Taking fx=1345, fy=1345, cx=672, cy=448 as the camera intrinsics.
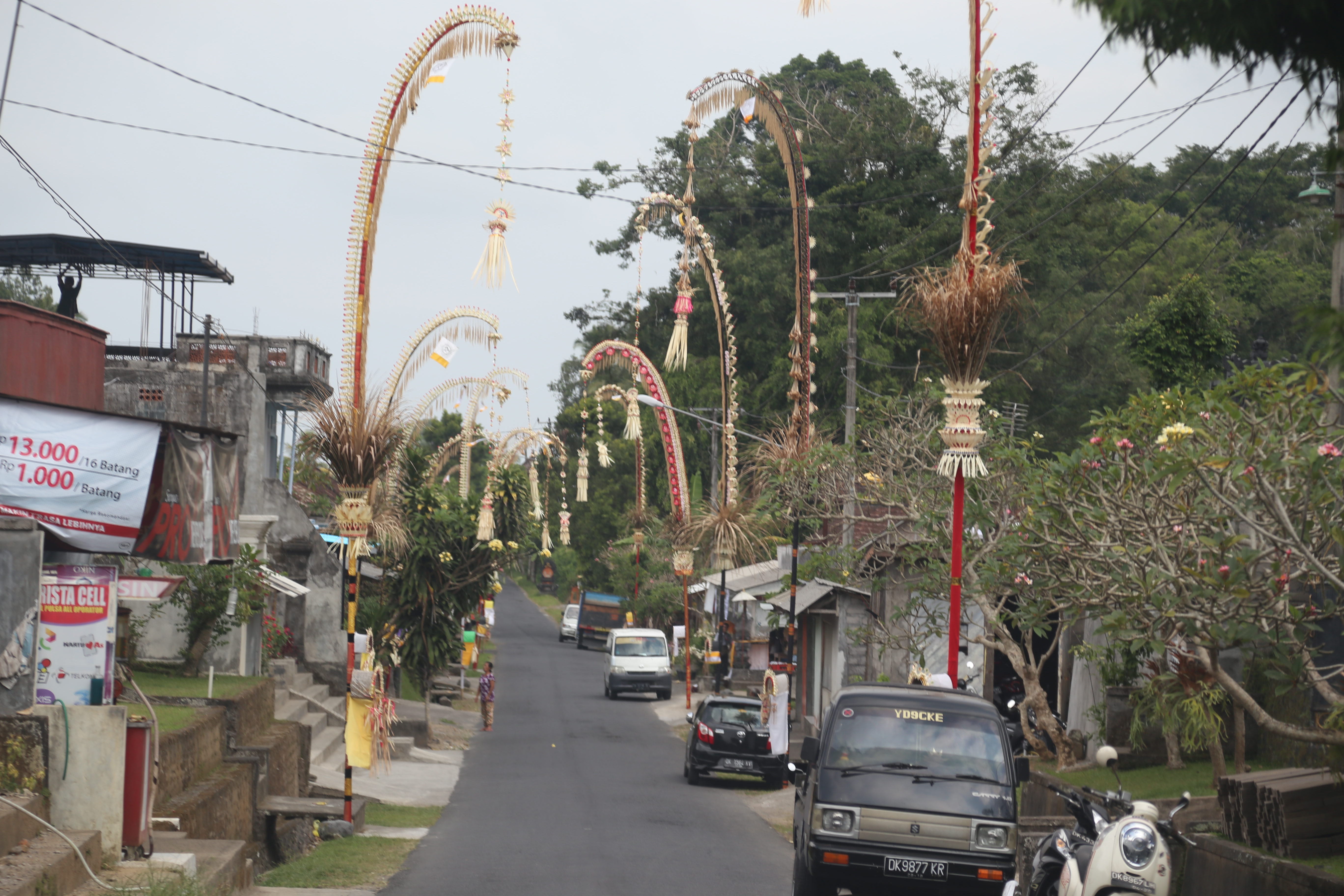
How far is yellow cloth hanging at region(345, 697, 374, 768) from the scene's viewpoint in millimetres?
15422

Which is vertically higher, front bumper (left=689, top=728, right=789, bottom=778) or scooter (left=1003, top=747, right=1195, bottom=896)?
scooter (left=1003, top=747, right=1195, bottom=896)

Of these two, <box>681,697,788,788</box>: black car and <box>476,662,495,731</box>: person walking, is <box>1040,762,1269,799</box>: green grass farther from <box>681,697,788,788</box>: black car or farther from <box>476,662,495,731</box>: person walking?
<box>476,662,495,731</box>: person walking

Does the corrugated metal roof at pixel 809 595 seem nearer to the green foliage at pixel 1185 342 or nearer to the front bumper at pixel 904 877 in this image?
the green foliage at pixel 1185 342

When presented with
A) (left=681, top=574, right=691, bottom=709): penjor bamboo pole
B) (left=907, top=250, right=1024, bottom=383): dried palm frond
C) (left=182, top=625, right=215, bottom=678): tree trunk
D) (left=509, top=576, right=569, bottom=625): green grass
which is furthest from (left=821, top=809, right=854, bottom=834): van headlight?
(left=509, top=576, right=569, bottom=625): green grass

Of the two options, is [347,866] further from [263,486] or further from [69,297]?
[263,486]

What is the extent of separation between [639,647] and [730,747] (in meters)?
20.1

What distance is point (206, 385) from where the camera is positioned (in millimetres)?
25391

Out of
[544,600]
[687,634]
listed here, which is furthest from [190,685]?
[544,600]

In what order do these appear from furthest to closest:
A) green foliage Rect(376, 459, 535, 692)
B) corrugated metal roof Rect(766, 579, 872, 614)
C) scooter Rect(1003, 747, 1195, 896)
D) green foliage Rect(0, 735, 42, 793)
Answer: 1. green foliage Rect(376, 459, 535, 692)
2. corrugated metal roof Rect(766, 579, 872, 614)
3. green foliage Rect(0, 735, 42, 793)
4. scooter Rect(1003, 747, 1195, 896)

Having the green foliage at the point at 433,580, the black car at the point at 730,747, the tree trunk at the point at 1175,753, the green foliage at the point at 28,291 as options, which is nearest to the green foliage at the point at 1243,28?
the tree trunk at the point at 1175,753

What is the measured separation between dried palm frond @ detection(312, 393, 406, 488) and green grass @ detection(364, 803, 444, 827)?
5.36m

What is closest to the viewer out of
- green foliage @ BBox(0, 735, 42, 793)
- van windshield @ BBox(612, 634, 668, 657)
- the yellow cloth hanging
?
green foliage @ BBox(0, 735, 42, 793)

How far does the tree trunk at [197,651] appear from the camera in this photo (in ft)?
61.9

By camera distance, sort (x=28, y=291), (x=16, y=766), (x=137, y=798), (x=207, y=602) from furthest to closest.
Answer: (x=28, y=291) < (x=207, y=602) < (x=137, y=798) < (x=16, y=766)
